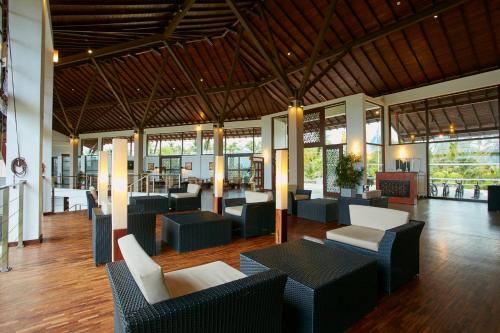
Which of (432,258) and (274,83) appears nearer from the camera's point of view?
(432,258)

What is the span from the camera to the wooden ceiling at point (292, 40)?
7117 millimetres

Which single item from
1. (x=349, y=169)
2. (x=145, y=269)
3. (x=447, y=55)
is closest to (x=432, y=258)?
(x=145, y=269)

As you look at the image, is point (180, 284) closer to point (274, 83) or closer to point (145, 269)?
point (145, 269)

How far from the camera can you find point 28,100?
13.5 ft

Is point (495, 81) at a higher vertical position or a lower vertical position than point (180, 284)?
higher

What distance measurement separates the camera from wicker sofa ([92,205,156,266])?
3.28m

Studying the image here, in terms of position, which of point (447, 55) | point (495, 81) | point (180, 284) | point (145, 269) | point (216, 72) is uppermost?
point (216, 72)

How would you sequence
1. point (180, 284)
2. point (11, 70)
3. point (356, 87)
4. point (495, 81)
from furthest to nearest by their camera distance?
point (356, 87) < point (495, 81) < point (11, 70) < point (180, 284)

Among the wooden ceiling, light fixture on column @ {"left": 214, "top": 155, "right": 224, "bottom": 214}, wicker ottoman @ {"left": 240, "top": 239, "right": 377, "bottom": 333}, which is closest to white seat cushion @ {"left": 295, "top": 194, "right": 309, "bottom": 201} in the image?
light fixture on column @ {"left": 214, "top": 155, "right": 224, "bottom": 214}

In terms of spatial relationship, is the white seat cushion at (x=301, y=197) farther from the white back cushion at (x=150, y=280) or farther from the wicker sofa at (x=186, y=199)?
the white back cushion at (x=150, y=280)

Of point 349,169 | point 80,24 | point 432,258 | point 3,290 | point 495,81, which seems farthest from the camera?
point 349,169

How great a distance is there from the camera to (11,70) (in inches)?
160

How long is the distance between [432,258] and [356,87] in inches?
340

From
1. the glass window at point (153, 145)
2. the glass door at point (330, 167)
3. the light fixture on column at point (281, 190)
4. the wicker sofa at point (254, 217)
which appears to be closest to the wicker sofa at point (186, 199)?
the wicker sofa at point (254, 217)
